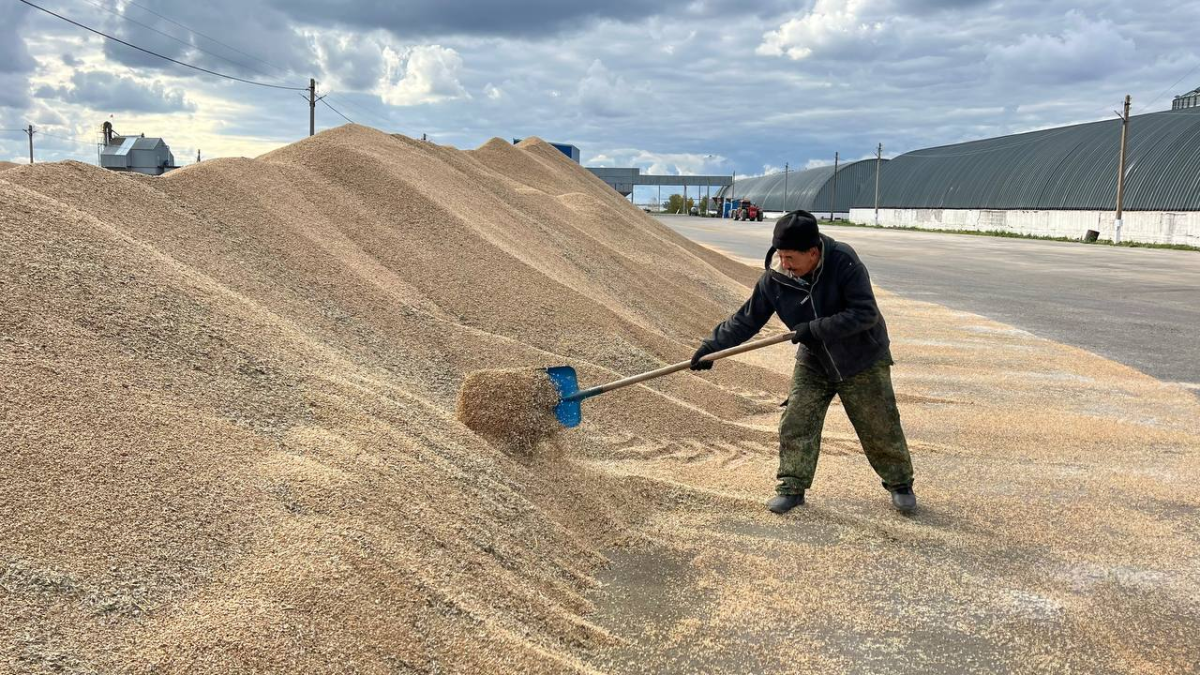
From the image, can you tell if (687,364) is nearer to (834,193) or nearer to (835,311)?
(835,311)

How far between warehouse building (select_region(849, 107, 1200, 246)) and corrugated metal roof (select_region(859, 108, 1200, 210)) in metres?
0.05

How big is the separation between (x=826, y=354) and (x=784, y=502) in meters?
0.74

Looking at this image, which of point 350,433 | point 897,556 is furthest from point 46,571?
point 897,556

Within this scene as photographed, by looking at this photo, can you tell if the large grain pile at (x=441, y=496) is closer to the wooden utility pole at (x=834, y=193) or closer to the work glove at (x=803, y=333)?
the work glove at (x=803, y=333)

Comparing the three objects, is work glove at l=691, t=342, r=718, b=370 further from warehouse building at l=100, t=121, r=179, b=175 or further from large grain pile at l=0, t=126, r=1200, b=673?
warehouse building at l=100, t=121, r=179, b=175

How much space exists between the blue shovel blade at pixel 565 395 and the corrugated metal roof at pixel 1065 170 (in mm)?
32915

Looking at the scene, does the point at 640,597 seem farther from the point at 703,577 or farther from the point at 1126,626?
the point at 1126,626

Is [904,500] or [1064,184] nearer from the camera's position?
[904,500]

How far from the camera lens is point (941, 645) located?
10.4 feet

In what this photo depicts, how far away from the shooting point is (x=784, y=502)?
444cm

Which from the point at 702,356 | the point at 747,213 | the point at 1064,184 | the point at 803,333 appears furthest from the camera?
the point at 747,213

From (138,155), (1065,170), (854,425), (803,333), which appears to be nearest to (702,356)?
(803,333)

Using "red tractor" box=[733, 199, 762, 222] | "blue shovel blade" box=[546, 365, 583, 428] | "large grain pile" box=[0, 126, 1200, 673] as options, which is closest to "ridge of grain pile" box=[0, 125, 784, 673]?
"large grain pile" box=[0, 126, 1200, 673]

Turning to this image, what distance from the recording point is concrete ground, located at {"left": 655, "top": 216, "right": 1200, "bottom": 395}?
32.7ft
